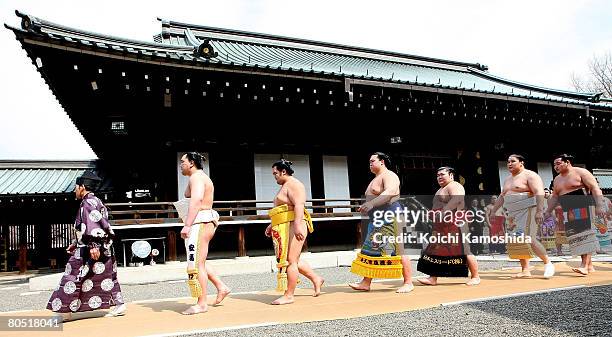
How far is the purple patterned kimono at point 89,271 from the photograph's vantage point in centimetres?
379

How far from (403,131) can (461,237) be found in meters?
5.70

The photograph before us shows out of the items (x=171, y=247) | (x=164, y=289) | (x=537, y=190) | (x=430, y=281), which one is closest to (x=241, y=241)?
(x=171, y=247)

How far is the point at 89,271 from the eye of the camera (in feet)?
12.8

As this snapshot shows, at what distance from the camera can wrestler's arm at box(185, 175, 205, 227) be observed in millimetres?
3926

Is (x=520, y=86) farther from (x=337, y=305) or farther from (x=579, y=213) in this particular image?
(x=337, y=305)

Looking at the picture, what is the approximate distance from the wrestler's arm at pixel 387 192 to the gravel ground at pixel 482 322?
4.21 feet

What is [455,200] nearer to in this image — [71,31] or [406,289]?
[406,289]

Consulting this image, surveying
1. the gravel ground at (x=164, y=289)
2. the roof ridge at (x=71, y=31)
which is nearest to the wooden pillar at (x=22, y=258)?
the gravel ground at (x=164, y=289)

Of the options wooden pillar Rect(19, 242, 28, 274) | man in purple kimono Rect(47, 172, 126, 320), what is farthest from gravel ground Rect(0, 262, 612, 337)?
wooden pillar Rect(19, 242, 28, 274)

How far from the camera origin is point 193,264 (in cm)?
392

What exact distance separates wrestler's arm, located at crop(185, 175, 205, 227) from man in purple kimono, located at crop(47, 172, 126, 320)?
2.57ft

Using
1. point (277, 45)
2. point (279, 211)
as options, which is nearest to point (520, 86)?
point (277, 45)

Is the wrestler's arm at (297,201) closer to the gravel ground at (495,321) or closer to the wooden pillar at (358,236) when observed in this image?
the gravel ground at (495,321)

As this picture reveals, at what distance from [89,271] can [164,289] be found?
8.73 feet
